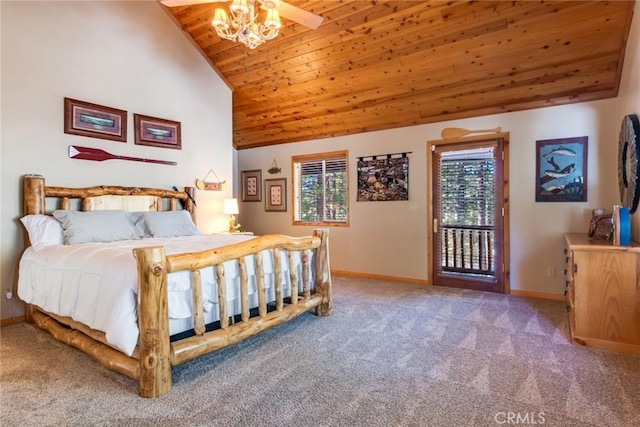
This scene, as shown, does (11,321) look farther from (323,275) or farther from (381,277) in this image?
(381,277)

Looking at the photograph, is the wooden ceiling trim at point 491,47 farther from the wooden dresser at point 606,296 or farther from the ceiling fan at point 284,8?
the wooden dresser at point 606,296

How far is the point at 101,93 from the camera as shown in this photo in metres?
3.83

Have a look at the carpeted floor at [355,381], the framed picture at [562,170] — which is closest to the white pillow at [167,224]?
the carpeted floor at [355,381]

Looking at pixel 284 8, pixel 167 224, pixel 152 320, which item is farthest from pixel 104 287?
pixel 284 8

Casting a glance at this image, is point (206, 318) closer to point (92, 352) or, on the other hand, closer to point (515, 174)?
point (92, 352)

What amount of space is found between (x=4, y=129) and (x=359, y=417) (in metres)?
4.04

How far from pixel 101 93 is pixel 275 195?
3.16 m

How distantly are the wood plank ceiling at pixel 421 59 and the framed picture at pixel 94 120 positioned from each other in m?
1.65

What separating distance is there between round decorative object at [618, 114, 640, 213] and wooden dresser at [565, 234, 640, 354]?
597mm

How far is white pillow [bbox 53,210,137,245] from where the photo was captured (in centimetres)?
312

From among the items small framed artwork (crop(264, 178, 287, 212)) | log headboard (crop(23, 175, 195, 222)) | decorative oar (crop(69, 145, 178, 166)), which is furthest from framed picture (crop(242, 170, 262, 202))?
decorative oar (crop(69, 145, 178, 166))

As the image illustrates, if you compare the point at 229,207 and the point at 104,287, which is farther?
the point at 229,207

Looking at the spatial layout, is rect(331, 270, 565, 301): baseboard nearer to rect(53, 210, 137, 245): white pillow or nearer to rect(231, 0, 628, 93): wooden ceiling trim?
rect(231, 0, 628, 93): wooden ceiling trim

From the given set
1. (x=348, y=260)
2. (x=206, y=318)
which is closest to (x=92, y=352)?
(x=206, y=318)
